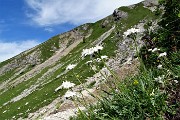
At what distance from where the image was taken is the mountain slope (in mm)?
53781

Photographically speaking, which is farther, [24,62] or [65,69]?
[24,62]

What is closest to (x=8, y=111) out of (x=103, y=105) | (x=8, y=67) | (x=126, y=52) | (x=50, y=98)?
(x=50, y=98)

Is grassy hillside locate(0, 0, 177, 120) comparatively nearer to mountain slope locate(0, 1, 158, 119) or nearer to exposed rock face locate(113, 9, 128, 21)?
mountain slope locate(0, 1, 158, 119)

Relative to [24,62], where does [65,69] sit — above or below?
above

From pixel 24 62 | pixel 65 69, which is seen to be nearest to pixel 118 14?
pixel 24 62

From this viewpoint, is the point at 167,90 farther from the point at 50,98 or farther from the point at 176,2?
the point at 50,98

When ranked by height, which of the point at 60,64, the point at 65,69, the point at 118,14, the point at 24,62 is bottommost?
the point at 60,64

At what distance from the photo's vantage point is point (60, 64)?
9106cm

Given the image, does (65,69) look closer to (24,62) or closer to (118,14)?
(118,14)

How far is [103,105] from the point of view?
1016 cm

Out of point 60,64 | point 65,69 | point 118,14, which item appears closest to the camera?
point 65,69

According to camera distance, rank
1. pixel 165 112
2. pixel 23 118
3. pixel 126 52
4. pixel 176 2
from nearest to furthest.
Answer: pixel 165 112 < pixel 176 2 < pixel 23 118 < pixel 126 52

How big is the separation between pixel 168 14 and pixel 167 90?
414 inches

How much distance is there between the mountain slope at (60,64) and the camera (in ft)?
176
